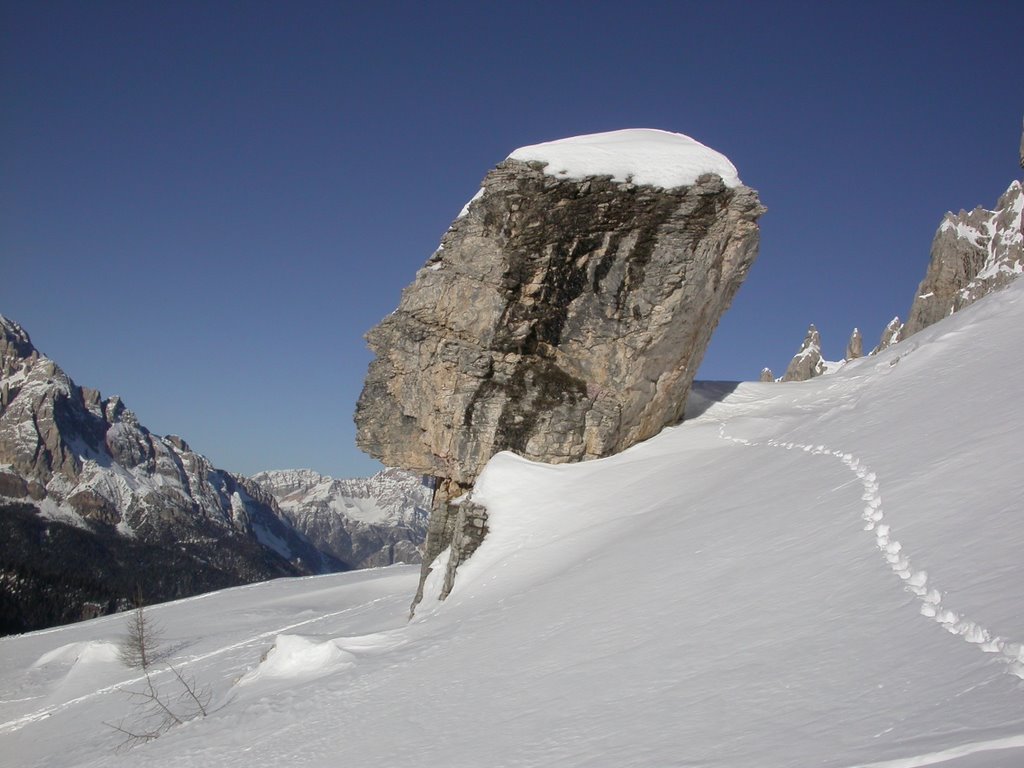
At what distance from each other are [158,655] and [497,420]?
18.3 meters

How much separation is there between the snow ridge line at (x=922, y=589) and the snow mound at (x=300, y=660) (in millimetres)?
10639

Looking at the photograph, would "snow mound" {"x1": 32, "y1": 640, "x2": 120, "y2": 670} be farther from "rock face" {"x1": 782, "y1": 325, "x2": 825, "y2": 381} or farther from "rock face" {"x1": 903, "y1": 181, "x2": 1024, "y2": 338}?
"rock face" {"x1": 782, "y1": 325, "x2": 825, "y2": 381}

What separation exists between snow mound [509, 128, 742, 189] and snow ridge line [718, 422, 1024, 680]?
1330 centimetres

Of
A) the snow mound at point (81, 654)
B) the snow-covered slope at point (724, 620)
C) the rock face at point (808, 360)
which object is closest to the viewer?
the snow-covered slope at point (724, 620)

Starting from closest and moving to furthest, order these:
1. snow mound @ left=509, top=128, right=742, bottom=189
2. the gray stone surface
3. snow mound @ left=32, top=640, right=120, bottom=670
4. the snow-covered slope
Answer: the snow-covered slope
the gray stone surface
snow mound @ left=509, top=128, right=742, bottom=189
snow mound @ left=32, top=640, right=120, bottom=670

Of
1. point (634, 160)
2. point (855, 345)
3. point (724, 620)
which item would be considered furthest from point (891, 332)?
point (724, 620)

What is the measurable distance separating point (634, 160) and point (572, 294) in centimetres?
501

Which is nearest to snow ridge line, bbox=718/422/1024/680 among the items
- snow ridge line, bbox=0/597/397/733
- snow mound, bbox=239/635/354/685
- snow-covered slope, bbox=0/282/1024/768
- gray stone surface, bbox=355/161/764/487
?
snow-covered slope, bbox=0/282/1024/768

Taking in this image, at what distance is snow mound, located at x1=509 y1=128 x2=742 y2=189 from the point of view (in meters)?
24.2

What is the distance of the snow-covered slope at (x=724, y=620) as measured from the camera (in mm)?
6156

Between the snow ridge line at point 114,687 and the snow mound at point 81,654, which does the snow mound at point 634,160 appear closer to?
the snow ridge line at point 114,687

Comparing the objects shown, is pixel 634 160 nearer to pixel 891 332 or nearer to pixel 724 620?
pixel 724 620

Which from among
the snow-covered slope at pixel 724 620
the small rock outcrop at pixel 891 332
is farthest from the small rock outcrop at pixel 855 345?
the snow-covered slope at pixel 724 620

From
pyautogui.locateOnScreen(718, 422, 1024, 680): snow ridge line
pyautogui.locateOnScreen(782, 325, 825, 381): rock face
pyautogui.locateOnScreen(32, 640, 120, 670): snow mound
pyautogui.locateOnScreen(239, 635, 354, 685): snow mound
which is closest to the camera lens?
pyautogui.locateOnScreen(718, 422, 1024, 680): snow ridge line
